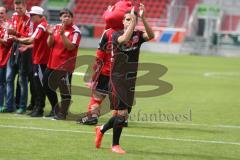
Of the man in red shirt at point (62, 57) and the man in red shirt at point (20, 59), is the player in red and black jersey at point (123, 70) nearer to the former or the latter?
the man in red shirt at point (62, 57)

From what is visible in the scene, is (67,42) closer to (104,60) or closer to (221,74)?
(104,60)

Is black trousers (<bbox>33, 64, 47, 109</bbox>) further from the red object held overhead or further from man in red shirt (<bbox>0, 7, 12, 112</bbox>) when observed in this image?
the red object held overhead

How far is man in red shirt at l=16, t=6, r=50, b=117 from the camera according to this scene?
12023 mm

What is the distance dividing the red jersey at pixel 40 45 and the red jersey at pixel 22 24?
223 mm

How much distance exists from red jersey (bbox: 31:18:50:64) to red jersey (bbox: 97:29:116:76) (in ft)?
4.56

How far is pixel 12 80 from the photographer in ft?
41.4

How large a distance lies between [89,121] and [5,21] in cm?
262

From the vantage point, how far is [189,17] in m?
42.7

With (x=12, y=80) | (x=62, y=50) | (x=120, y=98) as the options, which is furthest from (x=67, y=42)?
(x=120, y=98)

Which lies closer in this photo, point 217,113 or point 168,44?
point 217,113

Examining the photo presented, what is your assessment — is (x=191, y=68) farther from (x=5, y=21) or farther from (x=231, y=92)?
(x=5, y=21)

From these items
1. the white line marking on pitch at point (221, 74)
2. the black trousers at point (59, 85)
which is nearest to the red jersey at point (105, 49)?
the black trousers at point (59, 85)

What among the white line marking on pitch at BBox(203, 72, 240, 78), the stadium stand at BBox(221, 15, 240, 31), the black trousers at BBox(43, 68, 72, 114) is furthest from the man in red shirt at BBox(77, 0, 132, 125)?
the stadium stand at BBox(221, 15, 240, 31)

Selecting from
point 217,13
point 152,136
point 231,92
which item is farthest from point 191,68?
point 152,136
